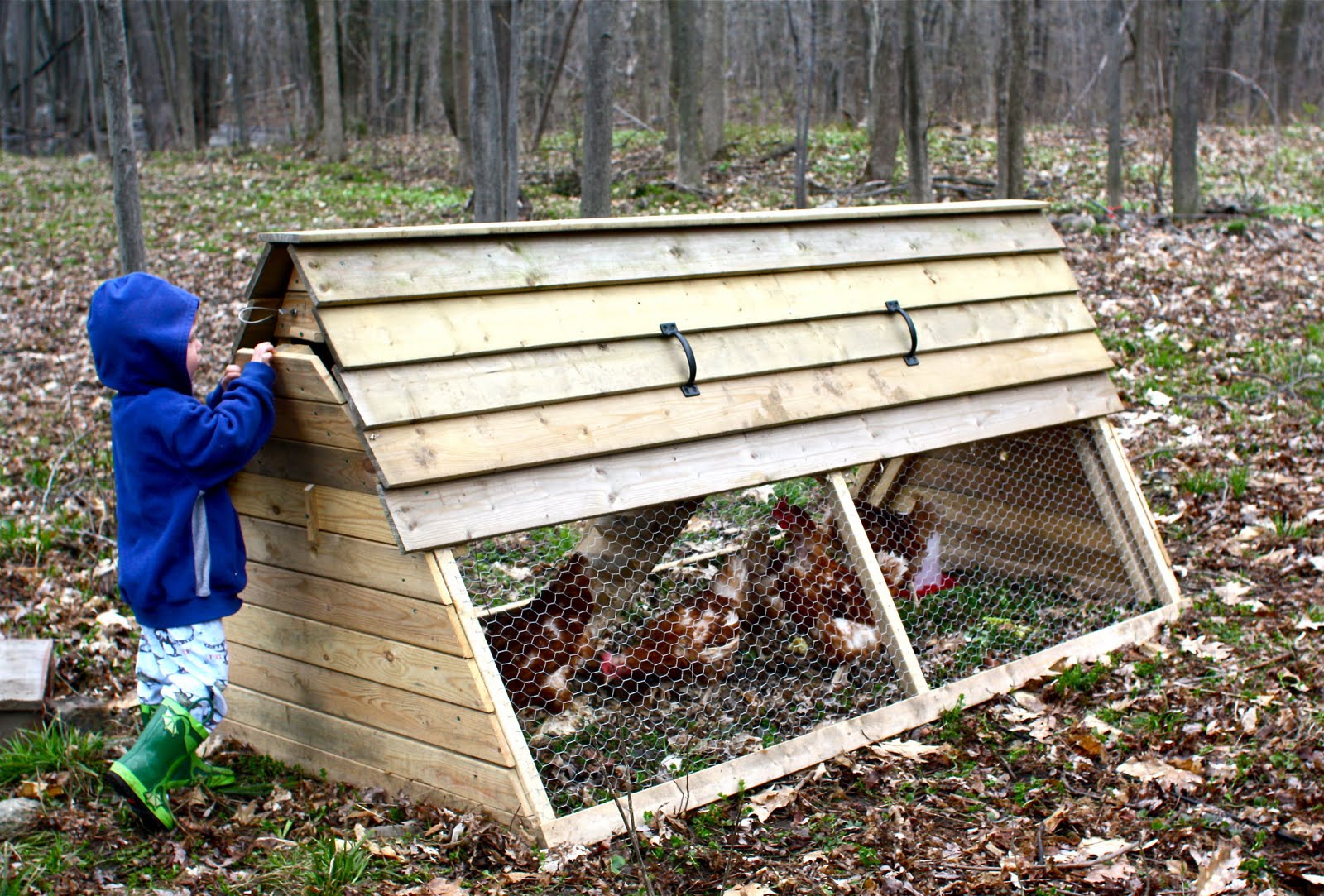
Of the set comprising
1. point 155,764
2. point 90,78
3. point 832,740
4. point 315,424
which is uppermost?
point 315,424

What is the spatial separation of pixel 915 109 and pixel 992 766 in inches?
299

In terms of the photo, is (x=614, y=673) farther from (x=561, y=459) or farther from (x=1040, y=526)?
(x=1040, y=526)

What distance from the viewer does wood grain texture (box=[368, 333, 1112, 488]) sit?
9.48 ft

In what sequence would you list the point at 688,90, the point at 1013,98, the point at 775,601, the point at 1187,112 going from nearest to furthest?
1. the point at 775,601
2. the point at 1013,98
3. the point at 1187,112
4. the point at 688,90

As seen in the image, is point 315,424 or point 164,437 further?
point 315,424

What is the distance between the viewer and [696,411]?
3.35m

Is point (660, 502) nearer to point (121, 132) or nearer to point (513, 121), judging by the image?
point (121, 132)

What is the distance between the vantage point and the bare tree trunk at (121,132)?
4699 mm

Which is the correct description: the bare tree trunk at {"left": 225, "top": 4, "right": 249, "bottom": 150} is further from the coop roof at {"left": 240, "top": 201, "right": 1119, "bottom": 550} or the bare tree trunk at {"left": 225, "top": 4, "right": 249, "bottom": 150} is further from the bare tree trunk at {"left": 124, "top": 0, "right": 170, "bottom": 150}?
the coop roof at {"left": 240, "top": 201, "right": 1119, "bottom": 550}

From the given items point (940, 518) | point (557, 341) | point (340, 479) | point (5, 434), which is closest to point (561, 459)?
point (557, 341)

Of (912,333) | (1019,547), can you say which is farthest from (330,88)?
(912,333)

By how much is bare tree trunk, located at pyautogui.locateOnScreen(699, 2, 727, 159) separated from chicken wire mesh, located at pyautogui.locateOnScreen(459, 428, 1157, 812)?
10725mm

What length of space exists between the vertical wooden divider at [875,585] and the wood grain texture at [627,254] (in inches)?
31.2

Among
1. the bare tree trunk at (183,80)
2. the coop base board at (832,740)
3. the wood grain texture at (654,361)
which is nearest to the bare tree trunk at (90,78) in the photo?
the bare tree trunk at (183,80)
